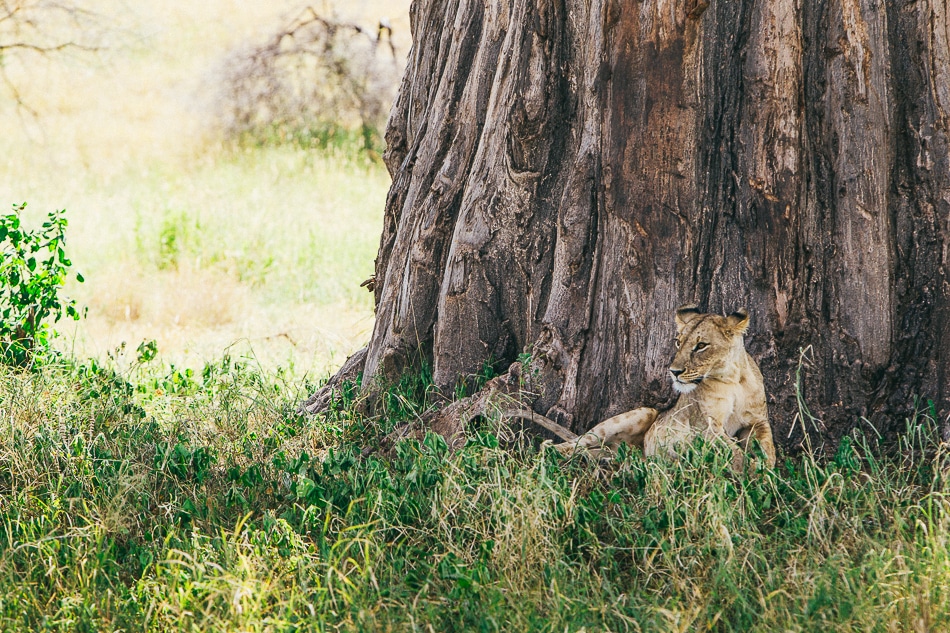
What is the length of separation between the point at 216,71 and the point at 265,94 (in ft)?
3.45

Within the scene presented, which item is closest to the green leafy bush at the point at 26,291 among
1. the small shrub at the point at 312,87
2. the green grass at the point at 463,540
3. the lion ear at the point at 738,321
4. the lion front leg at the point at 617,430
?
the green grass at the point at 463,540

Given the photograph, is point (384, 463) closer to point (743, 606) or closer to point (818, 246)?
point (743, 606)

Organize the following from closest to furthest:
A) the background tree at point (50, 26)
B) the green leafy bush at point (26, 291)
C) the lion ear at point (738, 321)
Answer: the lion ear at point (738, 321) < the green leafy bush at point (26, 291) < the background tree at point (50, 26)

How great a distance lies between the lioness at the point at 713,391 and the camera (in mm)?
3770

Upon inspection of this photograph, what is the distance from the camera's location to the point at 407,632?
118 inches

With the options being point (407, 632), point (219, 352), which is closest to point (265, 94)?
point (219, 352)

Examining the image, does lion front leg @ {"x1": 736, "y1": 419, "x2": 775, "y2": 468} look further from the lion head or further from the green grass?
the lion head

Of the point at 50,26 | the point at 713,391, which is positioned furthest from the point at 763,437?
the point at 50,26

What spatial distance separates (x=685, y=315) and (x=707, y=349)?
0.20m

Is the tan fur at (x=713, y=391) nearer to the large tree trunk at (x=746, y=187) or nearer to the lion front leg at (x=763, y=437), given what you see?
the lion front leg at (x=763, y=437)

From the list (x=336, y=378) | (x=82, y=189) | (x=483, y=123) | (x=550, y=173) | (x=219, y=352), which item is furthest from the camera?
(x=82, y=189)

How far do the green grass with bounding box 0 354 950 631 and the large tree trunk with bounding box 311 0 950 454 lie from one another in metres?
0.35

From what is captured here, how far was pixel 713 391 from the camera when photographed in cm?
382

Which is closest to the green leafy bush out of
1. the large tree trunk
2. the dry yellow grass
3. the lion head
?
the dry yellow grass
